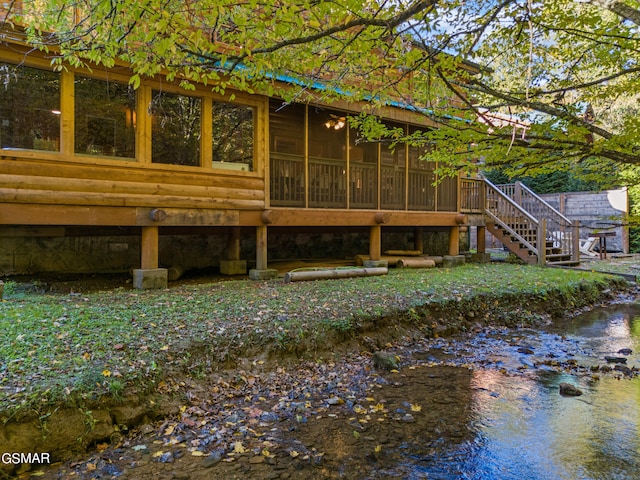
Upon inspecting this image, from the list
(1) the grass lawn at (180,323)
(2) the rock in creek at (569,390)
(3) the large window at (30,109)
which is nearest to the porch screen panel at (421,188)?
(1) the grass lawn at (180,323)

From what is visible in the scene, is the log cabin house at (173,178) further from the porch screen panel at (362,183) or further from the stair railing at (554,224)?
the stair railing at (554,224)

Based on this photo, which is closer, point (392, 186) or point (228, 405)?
point (228, 405)

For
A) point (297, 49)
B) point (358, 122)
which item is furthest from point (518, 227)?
point (297, 49)

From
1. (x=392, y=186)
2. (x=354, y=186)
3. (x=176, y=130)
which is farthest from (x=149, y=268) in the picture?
(x=392, y=186)

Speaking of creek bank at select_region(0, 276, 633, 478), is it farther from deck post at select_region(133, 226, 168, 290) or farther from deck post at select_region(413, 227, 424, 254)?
deck post at select_region(413, 227, 424, 254)

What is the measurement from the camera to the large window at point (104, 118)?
7172mm

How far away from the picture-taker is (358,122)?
7.34 meters

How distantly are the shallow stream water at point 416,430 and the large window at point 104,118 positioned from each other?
5413 millimetres

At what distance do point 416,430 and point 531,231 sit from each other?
11.4m

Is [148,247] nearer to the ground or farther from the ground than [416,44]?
nearer to the ground

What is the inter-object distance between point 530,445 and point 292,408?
2.12 m

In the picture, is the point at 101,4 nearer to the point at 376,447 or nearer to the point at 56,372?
the point at 56,372

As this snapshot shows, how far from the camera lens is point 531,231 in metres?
13.4

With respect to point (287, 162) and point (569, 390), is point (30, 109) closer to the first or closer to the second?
point (287, 162)
